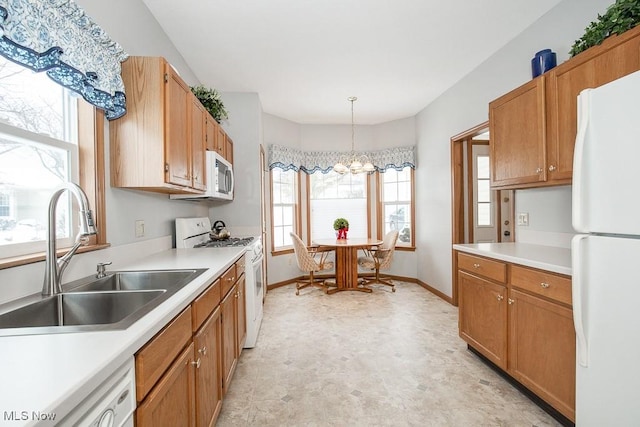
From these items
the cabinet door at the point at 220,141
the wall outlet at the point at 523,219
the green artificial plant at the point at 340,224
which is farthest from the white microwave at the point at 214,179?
the wall outlet at the point at 523,219

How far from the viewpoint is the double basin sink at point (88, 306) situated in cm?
96

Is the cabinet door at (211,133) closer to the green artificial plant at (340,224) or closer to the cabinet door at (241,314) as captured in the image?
the cabinet door at (241,314)

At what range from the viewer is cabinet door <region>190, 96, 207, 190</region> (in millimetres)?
2244

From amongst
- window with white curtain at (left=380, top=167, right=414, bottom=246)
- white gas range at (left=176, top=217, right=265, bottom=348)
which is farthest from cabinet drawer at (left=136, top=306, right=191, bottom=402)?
window with white curtain at (left=380, top=167, right=414, bottom=246)

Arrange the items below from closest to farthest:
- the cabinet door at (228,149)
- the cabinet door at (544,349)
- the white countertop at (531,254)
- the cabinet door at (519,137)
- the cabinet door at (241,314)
→ the cabinet door at (544,349) → the white countertop at (531,254) → the cabinet door at (519,137) → the cabinet door at (241,314) → the cabinet door at (228,149)

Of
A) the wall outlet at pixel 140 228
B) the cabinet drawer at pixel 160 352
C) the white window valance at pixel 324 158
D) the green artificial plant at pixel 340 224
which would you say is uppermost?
the white window valance at pixel 324 158

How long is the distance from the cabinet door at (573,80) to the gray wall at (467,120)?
1.75ft

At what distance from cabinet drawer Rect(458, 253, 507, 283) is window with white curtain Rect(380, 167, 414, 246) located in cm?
251

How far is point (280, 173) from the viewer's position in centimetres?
499

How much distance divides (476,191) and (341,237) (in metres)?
2.07

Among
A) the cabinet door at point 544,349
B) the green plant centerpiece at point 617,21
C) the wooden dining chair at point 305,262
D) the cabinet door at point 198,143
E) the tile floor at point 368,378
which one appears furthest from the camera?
the wooden dining chair at point 305,262

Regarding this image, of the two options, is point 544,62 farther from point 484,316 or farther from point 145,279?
Answer: point 145,279

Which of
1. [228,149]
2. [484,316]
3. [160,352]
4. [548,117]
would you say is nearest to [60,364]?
[160,352]

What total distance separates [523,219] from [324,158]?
3254mm
